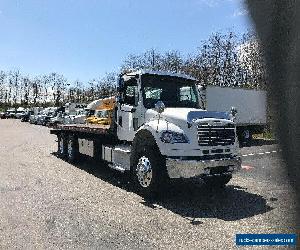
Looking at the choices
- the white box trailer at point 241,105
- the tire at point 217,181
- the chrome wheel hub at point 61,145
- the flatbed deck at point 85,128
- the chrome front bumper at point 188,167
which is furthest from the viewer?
the white box trailer at point 241,105

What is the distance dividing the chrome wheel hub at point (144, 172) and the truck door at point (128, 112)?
1097 mm

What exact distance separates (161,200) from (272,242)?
131 inches

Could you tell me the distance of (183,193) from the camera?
7.48m

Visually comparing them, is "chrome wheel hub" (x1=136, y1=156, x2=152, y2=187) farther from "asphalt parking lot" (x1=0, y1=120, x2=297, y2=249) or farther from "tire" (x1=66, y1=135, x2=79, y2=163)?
"tire" (x1=66, y1=135, x2=79, y2=163)

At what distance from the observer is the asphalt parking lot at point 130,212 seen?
457 centimetres

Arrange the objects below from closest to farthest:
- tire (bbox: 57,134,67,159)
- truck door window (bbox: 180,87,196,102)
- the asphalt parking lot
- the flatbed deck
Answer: the asphalt parking lot → truck door window (bbox: 180,87,196,102) → the flatbed deck → tire (bbox: 57,134,67,159)

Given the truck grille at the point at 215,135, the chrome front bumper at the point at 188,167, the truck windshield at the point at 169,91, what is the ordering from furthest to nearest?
the truck windshield at the point at 169,91 → the truck grille at the point at 215,135 → the chrome front bumper at the point at 188,167

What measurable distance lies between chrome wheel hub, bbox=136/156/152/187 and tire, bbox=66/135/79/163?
4.79 metres

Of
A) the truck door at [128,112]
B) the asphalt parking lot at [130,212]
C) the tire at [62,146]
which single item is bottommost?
the asphalt parking lot at [130,212]

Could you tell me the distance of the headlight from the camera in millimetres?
6750

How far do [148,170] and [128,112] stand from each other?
1.78 m

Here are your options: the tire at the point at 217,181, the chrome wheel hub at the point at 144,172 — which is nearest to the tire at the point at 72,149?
the chrome wheel hub at the point at 144,172

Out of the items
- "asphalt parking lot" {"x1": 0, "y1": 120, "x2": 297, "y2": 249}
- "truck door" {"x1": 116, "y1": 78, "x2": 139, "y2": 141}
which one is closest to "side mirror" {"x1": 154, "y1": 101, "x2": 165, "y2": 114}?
"truck door" {"x1": 116, "y1": 78, "x2": 139, "y2": 141}

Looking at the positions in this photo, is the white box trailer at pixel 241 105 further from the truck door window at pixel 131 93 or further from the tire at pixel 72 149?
the truck door window at pixel 131 93
